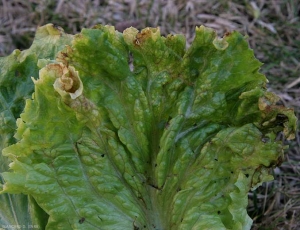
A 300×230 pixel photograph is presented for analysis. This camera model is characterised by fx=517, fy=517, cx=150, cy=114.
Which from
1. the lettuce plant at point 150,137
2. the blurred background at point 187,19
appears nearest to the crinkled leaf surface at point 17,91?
the lettuce plant at point 150,137

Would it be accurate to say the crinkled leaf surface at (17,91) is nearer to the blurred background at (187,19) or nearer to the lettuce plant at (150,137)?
the lettuce plant at (150,137)

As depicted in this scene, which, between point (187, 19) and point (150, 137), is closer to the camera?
point (150, 137)

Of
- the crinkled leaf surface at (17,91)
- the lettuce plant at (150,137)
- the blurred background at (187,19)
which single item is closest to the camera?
the lettuce plant at (150,137)

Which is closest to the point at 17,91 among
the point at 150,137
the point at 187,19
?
the point at 150,137

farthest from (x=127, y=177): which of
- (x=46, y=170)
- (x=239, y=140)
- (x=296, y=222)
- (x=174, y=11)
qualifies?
(x=174, y=11)

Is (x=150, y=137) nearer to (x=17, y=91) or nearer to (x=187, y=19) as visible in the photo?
(x=17, y=91)
